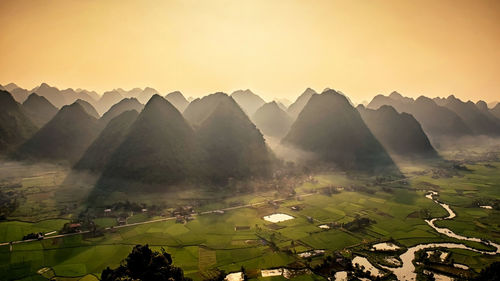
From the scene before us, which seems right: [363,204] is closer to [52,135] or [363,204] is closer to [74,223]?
[74,223]

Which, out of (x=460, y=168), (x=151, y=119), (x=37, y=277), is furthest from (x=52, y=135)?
(x=460, y=168)

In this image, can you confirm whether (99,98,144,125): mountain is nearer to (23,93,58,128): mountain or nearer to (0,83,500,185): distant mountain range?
(0,83,500,185): distant mountain range

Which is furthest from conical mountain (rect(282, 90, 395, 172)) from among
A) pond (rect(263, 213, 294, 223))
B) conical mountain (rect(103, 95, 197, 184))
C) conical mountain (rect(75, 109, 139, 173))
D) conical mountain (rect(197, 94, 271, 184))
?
conical mountain (rect(75, 109, 139, 173))

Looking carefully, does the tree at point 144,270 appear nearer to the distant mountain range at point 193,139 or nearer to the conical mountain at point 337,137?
the distant mountain range at point 193,139

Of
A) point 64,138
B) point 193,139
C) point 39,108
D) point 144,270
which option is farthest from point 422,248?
point 39,108

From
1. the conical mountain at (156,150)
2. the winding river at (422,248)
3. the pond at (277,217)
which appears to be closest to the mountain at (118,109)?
the conical mountain at (156,150)

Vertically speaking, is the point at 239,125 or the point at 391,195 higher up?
the point at 239,125
